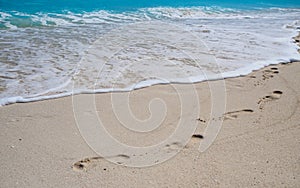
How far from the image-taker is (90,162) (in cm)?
244

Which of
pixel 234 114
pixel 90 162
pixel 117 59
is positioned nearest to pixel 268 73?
→ pixel 234 114

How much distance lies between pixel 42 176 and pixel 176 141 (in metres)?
1.27

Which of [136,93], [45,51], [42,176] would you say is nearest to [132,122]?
[136,93]

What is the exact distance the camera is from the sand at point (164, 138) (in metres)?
2.25

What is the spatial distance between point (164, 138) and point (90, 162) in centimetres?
80

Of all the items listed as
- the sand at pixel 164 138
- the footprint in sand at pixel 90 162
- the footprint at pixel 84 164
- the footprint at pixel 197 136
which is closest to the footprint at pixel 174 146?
the sand at pixel 164 138

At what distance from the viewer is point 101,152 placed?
259 cm

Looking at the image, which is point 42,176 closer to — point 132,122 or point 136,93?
point 132,122

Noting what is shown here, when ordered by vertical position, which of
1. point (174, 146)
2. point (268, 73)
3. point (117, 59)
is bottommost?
point (174, 146)

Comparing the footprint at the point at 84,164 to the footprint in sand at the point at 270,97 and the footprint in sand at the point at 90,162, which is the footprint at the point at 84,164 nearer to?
the footprint in sand at the point at 90,162

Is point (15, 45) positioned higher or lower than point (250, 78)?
higher

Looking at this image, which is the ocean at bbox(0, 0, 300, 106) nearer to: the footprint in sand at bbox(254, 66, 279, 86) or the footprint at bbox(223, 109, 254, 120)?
the footprint in sand at bbox(254, 66, 279, 86)

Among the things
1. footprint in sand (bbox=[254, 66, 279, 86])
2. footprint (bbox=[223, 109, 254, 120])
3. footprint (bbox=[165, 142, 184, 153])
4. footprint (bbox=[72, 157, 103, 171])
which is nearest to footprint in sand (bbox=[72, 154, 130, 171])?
footprint (bbox=[72, 157, 103, 171])

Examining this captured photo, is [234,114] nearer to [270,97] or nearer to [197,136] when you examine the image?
[197,136]
